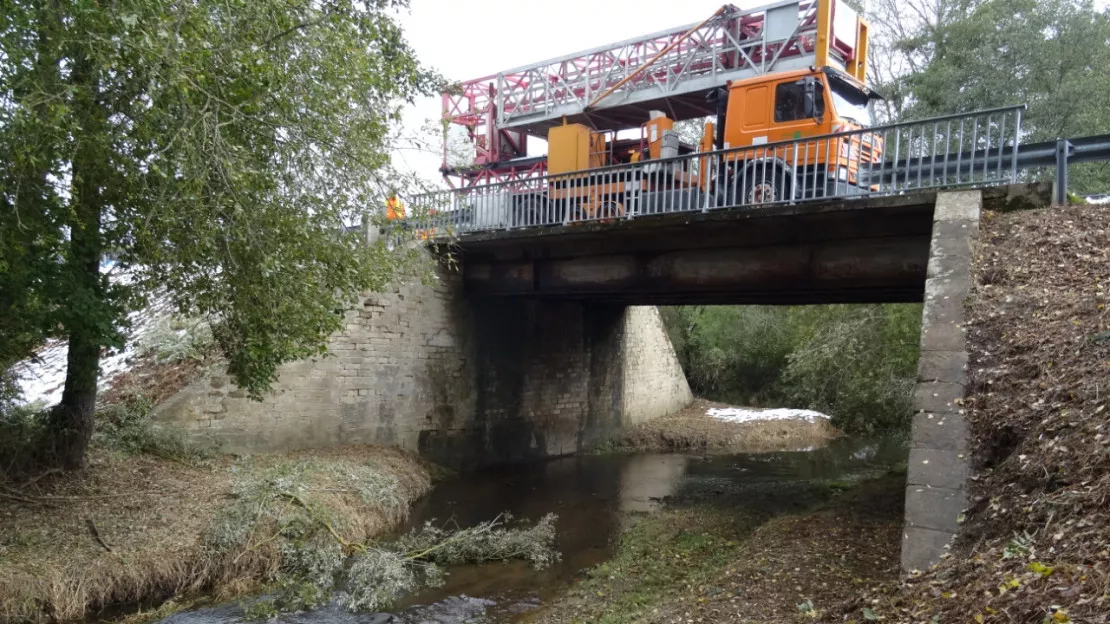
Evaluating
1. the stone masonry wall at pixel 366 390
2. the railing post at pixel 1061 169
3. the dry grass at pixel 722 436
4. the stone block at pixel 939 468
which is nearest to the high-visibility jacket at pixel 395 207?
the stone masonry wall at pixel 366 390

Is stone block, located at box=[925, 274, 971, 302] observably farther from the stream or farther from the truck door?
the stream

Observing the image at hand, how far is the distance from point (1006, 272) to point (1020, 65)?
44.5ft

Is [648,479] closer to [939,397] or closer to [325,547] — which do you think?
[325,547]

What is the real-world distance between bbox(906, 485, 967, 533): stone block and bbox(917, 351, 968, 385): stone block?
1.11 metres

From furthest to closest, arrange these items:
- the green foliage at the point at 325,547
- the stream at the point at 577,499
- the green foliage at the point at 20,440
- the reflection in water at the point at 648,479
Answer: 1. the reflection in water at the point at 648,479
2. the green foliage at the point at 20,440
3. the green foliage at the point at 325,547
4. the stream at the point at 577,499

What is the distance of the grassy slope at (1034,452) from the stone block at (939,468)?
0.09 meters

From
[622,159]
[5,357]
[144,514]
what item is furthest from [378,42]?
[622,159]

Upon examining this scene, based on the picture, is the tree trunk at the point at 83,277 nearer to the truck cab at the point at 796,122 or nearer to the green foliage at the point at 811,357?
the truck cab at the point at 796,122

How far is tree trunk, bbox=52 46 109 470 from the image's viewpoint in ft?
17.6

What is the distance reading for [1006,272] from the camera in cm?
621

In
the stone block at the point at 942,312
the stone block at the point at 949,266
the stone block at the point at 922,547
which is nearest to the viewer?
the stone block at the point at 922,547

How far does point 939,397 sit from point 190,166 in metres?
5.97

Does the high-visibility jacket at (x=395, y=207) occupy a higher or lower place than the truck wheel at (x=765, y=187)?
lower

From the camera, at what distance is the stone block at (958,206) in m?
7.09
